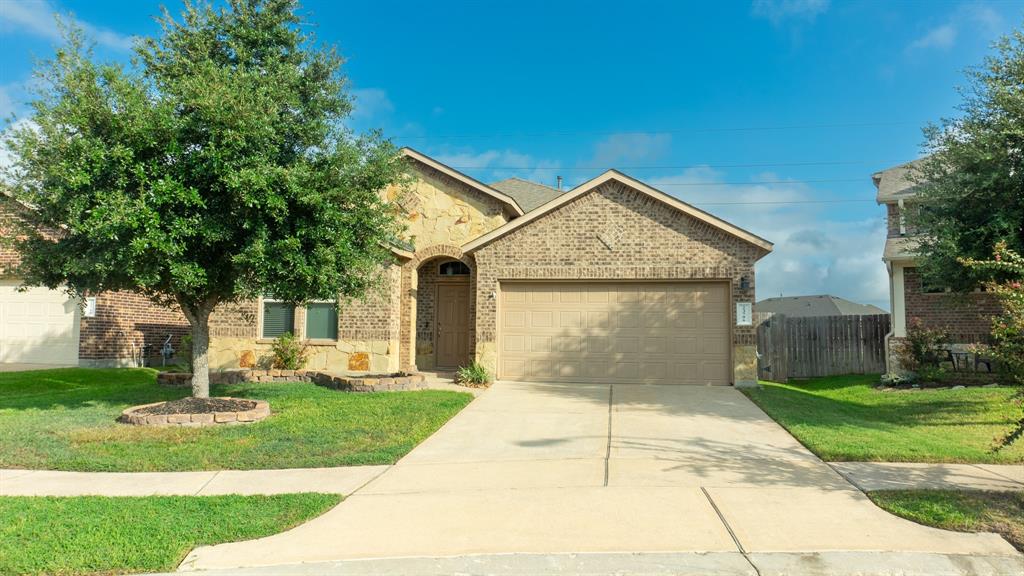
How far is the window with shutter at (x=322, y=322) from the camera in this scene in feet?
51.7

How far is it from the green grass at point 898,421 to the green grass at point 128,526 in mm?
6167

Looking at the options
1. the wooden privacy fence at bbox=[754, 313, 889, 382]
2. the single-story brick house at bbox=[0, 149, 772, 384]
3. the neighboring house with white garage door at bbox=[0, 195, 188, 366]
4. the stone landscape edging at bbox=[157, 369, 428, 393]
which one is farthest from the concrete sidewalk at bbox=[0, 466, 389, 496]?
the wooden privacy fence at bbox=[754, 313, 889, 382]

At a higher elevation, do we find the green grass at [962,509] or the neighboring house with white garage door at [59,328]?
the neighboring house with white garage door at [59,328]

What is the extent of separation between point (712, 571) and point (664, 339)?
9831 mm

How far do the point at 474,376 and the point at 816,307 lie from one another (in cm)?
2077

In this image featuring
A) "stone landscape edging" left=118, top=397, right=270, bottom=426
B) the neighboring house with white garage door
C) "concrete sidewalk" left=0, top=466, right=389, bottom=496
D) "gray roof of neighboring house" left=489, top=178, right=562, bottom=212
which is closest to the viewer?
"concrete sidewalk" left=0, top=466, right=389, bottom=496

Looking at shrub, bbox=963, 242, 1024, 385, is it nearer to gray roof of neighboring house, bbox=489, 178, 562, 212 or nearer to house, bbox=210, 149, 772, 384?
house, bbox=210, 149, 772, 384

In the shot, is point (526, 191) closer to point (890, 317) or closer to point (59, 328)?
point (890, 317)

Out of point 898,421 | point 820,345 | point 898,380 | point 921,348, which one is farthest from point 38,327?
point 921,348

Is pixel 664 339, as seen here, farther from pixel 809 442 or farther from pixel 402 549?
pixel 402 549

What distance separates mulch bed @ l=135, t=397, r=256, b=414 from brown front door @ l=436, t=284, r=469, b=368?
6.46 meters

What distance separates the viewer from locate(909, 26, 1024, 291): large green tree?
1017 cm

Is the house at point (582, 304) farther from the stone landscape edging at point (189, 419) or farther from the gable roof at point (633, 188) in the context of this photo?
the stone landscape edging at point (189, 419)

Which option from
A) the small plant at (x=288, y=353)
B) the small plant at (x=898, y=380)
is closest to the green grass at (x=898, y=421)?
the small plant at (x=898, y=380)
